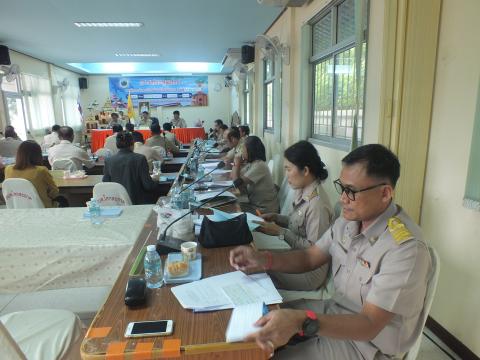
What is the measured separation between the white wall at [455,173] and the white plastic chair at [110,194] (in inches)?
82.9

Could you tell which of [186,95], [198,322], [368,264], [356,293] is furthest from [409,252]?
[186,95]

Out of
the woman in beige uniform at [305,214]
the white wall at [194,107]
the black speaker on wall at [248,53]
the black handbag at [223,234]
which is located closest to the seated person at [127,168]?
the woman in beige uniform at [305,214]

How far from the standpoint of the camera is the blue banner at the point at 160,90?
38.0 ft

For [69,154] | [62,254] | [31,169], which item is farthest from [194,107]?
[62,254]

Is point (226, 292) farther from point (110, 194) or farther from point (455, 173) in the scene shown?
point (110, 194)

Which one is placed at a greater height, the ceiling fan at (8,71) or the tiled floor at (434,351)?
the ceiling fan at (8,71)

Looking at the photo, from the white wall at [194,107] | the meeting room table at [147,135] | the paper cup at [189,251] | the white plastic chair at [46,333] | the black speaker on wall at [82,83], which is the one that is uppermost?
the black speaker on wall at [82,83]

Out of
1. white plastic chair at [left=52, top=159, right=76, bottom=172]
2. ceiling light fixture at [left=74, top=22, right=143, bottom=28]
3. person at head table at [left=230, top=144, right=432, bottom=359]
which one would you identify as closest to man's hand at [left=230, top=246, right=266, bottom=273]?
person at head table at [left=230, top=144, right=432, bottom=359]

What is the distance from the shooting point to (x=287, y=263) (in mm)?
1395

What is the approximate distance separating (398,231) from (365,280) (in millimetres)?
207

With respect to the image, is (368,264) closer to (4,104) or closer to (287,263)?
(287,263)

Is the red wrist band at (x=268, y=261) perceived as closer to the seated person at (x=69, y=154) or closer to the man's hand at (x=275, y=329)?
the man's hand at (x=275, y=329)

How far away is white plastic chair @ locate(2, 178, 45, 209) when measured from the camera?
2730mm

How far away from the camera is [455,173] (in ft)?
5.71
